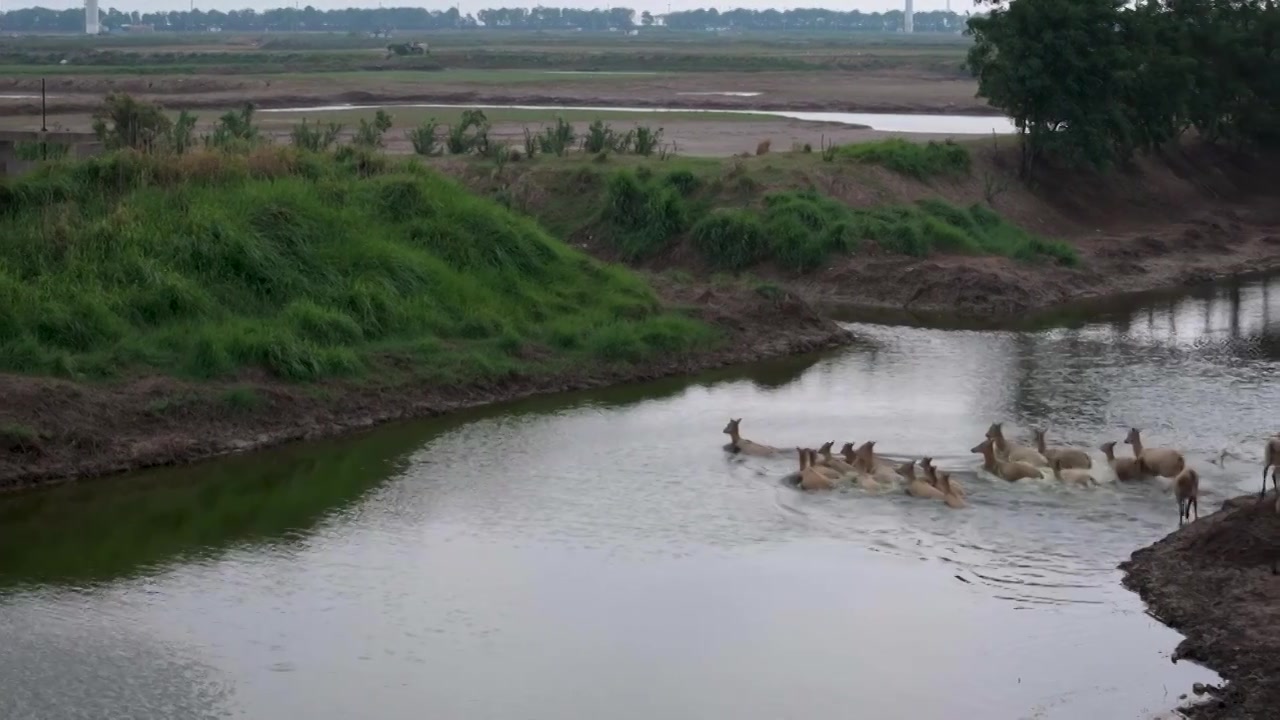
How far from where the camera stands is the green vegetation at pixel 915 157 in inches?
1491

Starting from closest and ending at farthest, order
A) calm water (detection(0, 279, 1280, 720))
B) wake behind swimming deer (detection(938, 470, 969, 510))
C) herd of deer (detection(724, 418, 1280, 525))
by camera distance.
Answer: calm water (detection(0, 279, 1280, 720)) < wake behind swimming deer (detection(938, 470, 969, 510)) < herd of deer (detection(724, 418, 1280, 525))

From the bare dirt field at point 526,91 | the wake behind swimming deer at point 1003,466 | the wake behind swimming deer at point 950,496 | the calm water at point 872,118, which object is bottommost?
the wake behind swimming deer at point 950,496

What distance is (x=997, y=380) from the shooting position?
80.5ft

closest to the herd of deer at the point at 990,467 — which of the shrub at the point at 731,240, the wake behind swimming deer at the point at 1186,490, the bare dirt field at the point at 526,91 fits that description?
the wake behind swimming deer at the point at 1186,490

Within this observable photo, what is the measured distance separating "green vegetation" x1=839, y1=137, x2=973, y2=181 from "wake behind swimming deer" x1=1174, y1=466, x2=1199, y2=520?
2150 centimetres

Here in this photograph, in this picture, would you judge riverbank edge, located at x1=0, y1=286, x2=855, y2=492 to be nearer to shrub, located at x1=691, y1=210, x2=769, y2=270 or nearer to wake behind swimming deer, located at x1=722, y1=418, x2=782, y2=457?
wake behind swimming deer, located at x1=722, y1=418, x2=782, y2=457

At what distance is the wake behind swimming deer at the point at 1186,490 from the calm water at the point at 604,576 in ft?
1.28

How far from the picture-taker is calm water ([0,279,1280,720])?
13.0 m

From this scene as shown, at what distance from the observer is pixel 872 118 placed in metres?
67.7

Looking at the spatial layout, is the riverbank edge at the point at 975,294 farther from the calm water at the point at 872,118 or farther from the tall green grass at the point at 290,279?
the calm water at the point at 872,118

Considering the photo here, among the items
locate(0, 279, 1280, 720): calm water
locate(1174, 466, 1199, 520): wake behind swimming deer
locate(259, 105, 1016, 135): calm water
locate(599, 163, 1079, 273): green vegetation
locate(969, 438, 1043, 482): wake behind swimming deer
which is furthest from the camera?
locate(259, 105, 1016, 135): calm water

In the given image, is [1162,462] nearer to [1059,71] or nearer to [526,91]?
[1059,71]

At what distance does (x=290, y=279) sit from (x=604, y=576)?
10.1m

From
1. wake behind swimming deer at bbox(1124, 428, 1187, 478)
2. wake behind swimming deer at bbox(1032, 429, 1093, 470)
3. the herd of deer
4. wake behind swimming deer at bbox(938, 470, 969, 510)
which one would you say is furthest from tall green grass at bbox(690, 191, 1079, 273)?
wake behind swimming deer at bbox(938, 470, 969, 510)
